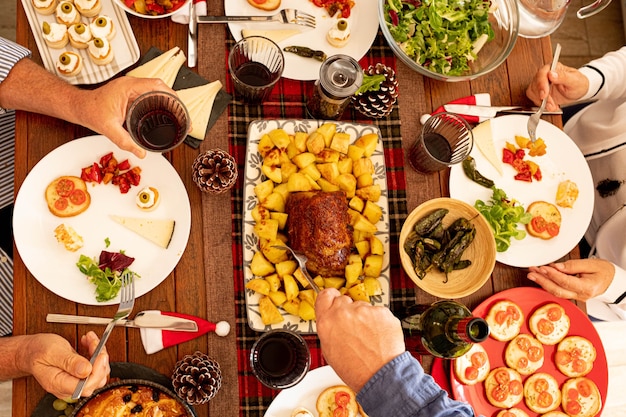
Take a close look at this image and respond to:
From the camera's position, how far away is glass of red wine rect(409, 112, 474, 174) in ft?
5.65

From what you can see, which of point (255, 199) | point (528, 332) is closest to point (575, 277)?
point (528, 332)

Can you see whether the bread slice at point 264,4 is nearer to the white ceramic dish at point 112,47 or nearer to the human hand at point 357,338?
the white ceramic dish at point 112,47

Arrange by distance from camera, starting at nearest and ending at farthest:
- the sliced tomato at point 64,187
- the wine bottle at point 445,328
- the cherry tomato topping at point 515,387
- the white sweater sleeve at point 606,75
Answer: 1. the wine bottle at point 445,328
2. the sliced tomato at point 64,187
3. the cherry tomato topping at point 515,387
4. the white sweater sleeve at point 606,75

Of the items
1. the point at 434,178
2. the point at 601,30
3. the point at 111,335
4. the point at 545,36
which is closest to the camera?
the point at 111,335

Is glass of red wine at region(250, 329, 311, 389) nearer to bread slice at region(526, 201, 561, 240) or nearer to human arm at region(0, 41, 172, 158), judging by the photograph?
human arm at region(0, 41, 172, 158)

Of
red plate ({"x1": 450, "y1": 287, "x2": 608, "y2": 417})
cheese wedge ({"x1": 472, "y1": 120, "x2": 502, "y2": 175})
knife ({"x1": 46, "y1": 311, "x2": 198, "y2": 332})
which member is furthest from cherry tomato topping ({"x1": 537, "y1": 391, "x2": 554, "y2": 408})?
knife ({"x1": 46, "y1": 311, "x2": 198, "y2": 332})

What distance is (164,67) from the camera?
5.75ft

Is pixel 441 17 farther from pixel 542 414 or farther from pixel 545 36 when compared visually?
pixel 542 414

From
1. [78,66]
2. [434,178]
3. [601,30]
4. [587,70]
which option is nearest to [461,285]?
[434,178]

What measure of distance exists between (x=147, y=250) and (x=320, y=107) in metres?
0.77

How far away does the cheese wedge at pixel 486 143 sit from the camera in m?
1.85

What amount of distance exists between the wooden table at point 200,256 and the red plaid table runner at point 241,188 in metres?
0.02

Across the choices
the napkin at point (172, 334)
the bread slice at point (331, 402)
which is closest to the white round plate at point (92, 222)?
the napkin at point (172, 334)

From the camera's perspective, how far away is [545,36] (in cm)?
205
